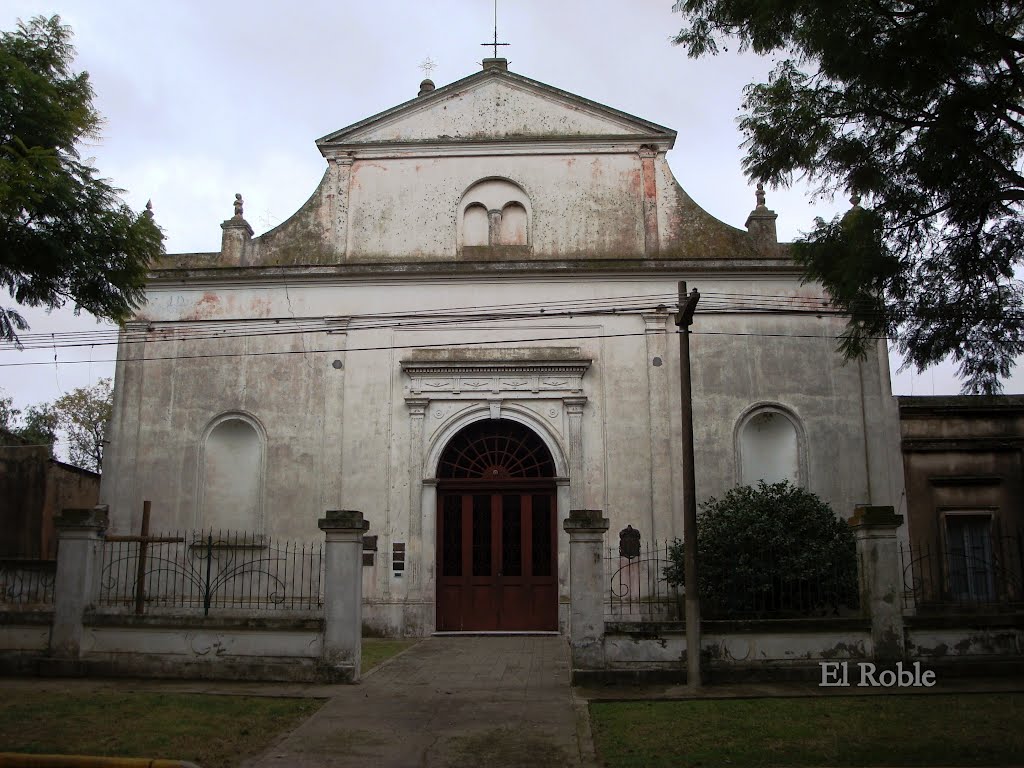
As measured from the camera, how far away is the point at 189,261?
18016mm

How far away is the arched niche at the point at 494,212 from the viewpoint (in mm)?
18031

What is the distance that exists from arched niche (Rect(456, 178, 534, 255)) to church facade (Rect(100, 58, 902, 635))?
43 millimetres

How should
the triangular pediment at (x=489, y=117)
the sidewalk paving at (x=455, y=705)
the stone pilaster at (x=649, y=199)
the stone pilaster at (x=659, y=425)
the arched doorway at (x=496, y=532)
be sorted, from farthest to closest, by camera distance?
the triangular pediment at (x=489, y=117), the stone pilaster at (x=649, y=199), the arched doorway at (x=496, y=532), the stone pilaster at (x=659, y=425), the sidewalk paving at (x=455, y=705)

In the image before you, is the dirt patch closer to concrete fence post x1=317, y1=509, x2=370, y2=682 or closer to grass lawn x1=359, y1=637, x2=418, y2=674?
concrete fence post x1=317, y1=509, x2=370, y2=682

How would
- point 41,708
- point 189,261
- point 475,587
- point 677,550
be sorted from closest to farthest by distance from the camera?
point 41,708 → point 677,550 → point 475,587 → point 189,261

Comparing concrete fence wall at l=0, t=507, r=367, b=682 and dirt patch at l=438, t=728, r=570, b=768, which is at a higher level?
concrete fence wall at l=0, t=507, r=367, b=682

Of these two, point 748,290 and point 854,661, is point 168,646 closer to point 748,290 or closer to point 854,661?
point 854,661

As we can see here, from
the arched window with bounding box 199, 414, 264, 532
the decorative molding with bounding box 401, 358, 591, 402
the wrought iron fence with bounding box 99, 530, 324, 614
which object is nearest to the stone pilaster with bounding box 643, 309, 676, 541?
the decorative molding with bounding box 401, 358, 591, 402

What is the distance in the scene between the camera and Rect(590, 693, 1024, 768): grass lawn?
24.3ft

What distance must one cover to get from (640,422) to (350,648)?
7572mm

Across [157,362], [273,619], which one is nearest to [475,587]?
[273,619]

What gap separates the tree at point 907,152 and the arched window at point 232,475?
10.8 metres

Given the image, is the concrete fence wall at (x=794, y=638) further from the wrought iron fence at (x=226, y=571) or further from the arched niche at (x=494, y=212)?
the arched niche at (x=494, y=212)

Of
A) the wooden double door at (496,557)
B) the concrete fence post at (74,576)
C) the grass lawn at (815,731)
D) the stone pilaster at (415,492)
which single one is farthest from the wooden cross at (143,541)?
the grass lawn at (815,731)
